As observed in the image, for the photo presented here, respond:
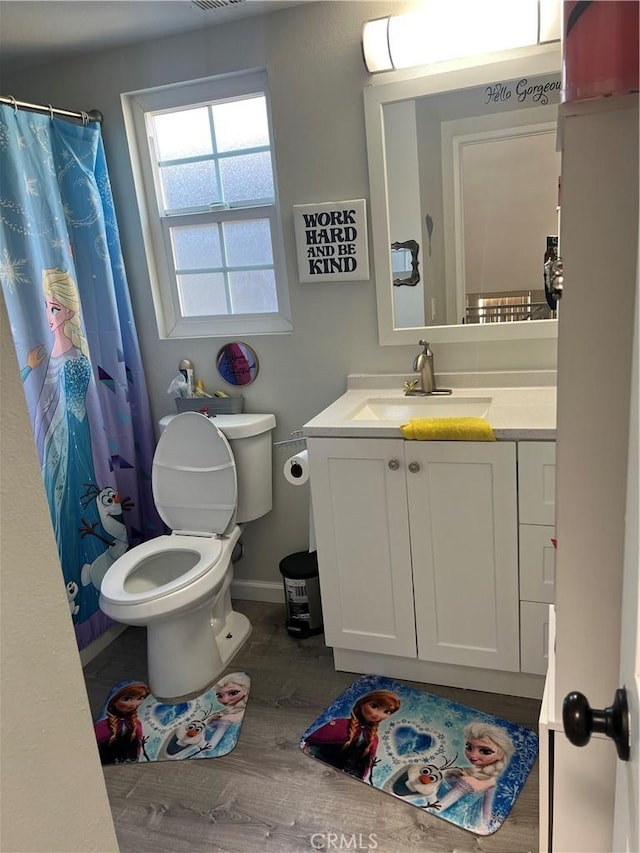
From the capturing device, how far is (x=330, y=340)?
244 centimetres

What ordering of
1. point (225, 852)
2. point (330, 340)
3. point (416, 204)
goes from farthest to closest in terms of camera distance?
point (330, 340) → point (416, 204) → point (225, 852)

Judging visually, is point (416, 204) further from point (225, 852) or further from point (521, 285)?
point (225, 852)

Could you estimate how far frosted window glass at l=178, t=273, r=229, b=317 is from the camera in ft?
8.62

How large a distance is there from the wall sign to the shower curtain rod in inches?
34.2

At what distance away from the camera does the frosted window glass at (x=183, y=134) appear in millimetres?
2490

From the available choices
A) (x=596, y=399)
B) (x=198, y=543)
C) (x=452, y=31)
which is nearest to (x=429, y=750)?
(x=198, y=543)

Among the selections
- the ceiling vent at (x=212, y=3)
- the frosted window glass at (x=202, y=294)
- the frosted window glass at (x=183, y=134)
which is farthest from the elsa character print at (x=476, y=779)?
the ceiling vent at (x=212, y=3)

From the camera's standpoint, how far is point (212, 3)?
2.09 m

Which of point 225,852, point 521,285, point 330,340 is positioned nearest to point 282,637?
point 225,852

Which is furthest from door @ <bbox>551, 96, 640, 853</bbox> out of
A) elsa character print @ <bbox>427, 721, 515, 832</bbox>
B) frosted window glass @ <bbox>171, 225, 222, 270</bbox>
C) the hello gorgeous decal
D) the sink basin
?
frosted window glass @ <bbox>171, 225, 222, 270</bbox>

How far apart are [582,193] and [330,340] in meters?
1.74

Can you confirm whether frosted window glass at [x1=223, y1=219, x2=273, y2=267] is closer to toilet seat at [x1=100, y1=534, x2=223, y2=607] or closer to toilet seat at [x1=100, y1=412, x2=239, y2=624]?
toilet seat at [x1=100, y1=412, x2=239, y2=624]

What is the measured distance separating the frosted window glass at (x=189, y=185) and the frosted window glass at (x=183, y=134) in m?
0.05

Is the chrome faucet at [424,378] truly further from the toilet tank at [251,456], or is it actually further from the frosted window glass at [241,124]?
the frosted window glass at [241,124]
